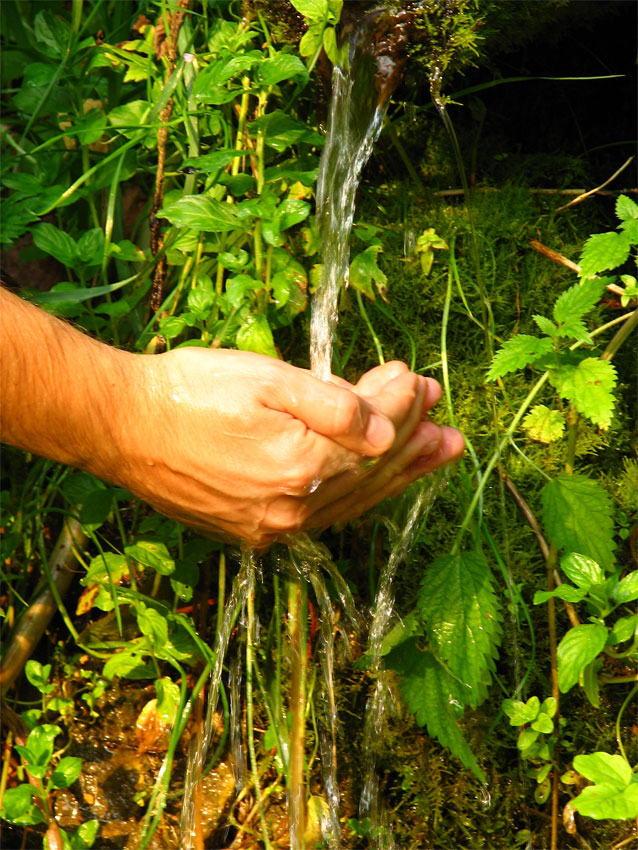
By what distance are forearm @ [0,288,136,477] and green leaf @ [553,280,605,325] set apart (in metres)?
0.66

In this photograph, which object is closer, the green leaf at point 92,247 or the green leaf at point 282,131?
the green leaf at point 282,131

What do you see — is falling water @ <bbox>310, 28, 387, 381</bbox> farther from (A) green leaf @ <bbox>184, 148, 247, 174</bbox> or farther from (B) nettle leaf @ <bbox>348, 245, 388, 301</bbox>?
(A) green leaf @ <bbox>184, 148, 247, 174</bbox>

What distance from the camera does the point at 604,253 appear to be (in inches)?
50.4

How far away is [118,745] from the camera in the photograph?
1.78 metres

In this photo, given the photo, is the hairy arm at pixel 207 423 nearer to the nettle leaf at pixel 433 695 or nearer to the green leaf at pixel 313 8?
the nettle leaf at pixel 433 695

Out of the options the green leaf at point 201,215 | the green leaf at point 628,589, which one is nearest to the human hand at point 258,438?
the green leaf at point 201,215

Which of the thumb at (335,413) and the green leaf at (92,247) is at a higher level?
the green leaf at (92,247)

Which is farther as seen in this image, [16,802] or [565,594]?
[16,802]

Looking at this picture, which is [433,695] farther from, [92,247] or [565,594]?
[92,247]

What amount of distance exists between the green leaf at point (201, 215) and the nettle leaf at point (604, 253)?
0.54 meters

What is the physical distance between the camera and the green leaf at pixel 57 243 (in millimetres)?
1537

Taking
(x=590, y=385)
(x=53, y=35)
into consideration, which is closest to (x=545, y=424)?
(x=590, y=385)

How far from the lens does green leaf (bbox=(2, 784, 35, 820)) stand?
1.40m

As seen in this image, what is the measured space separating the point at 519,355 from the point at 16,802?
1.10 metres
